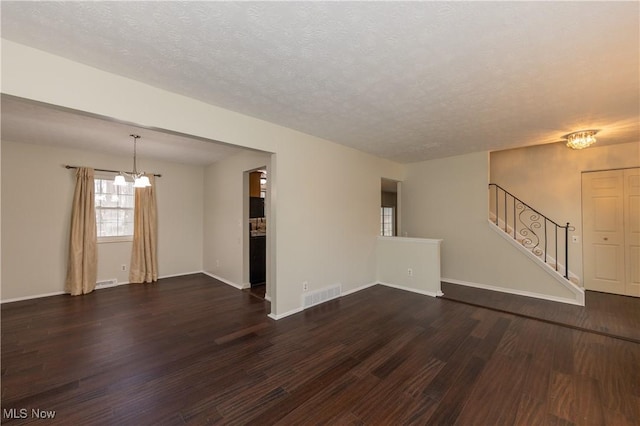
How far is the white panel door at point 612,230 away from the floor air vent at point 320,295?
4.75 metres

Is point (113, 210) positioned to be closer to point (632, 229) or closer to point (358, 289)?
point (358, 289)

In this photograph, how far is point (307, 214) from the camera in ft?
12.9

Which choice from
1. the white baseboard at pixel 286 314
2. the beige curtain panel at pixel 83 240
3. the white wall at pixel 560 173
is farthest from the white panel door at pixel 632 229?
the beige curtain panel at pixel 83 240

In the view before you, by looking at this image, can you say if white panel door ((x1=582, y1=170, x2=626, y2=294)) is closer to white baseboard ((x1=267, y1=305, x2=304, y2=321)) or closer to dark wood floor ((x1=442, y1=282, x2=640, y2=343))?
dark wood floor ((x1=442, y1=282, x2=640, y2=343))

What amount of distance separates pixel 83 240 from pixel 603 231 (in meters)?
9.69

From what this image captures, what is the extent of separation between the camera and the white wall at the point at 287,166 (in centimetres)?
196

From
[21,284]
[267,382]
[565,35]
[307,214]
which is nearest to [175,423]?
[267,382]

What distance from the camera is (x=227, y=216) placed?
17.9ft

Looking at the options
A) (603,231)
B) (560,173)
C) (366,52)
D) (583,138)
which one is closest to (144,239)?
(366,52)

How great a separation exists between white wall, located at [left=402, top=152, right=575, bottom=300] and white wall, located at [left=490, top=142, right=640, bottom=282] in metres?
1.09

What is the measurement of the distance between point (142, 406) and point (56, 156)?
5.11 m

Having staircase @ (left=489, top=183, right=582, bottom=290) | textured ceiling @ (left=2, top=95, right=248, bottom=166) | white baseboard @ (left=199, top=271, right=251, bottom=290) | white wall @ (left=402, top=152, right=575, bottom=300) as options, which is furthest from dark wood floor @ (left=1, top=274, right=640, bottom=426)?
textured ceiling @ (left=2, top=95, right=248, bottom=166)

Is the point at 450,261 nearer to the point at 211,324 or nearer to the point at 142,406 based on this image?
the point at 211,324

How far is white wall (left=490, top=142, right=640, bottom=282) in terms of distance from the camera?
4.44 metres
